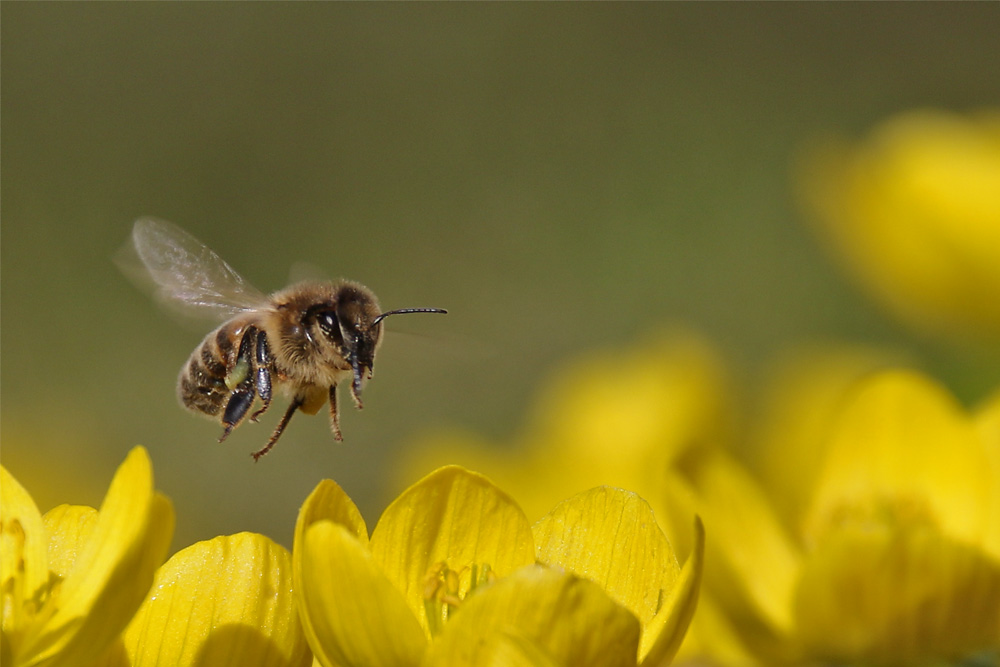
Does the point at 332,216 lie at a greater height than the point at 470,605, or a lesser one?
lesser

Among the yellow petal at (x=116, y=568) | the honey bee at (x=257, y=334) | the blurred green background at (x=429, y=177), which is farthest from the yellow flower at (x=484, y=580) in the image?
the blurred green background at (x=429, y=177)

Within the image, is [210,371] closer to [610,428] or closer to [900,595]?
[900,595]

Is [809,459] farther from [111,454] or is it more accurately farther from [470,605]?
[111,454]

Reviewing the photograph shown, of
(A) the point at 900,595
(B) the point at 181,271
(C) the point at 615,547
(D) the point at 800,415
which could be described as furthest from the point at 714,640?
(D) the point at 800,415

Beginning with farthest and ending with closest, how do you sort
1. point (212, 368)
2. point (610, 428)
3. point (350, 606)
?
point (610, 428) → point (212, 368) → point (350, 606)

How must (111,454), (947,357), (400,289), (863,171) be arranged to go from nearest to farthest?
(863,171) → (947,357) → (111,454) → (400,289)

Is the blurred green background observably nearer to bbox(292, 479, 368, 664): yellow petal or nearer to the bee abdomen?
the bee abdomen

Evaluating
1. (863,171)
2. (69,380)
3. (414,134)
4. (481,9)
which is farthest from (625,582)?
(481,9)
